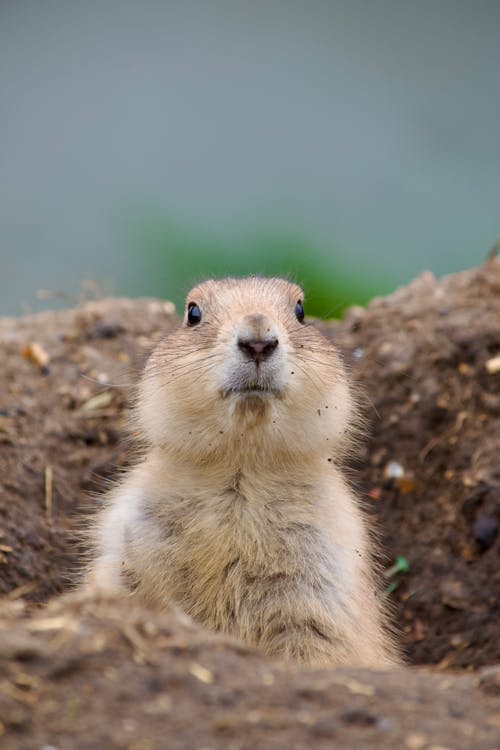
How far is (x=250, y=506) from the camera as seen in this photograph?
5.61 m

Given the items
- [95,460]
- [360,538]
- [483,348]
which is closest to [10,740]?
[360,538]

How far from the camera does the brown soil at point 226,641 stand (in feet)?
11.5

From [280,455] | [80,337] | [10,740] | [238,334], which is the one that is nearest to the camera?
[10,740]

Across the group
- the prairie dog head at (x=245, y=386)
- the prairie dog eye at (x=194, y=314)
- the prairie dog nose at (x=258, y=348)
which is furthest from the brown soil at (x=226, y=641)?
the prairie dog nose at (x=258, y=348)

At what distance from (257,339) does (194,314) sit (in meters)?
1.14

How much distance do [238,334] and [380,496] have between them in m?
2.94

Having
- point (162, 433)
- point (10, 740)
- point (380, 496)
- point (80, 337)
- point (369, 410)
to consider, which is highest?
point (80, 337)

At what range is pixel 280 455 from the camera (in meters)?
5.66

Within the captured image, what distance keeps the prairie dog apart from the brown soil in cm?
98

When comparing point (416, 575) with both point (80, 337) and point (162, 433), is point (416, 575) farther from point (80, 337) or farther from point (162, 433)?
point (80, 337)

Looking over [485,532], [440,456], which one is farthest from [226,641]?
[440,456]

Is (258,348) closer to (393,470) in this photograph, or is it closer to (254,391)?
(254,391)

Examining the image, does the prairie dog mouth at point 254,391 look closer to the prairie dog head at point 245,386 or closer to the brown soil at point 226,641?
the prairie dog head at point 245,386

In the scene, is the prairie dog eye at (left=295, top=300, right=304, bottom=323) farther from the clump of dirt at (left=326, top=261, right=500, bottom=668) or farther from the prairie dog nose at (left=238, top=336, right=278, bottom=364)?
the clump of dirt at (left=326, top=261, right=500, bottom=668)
